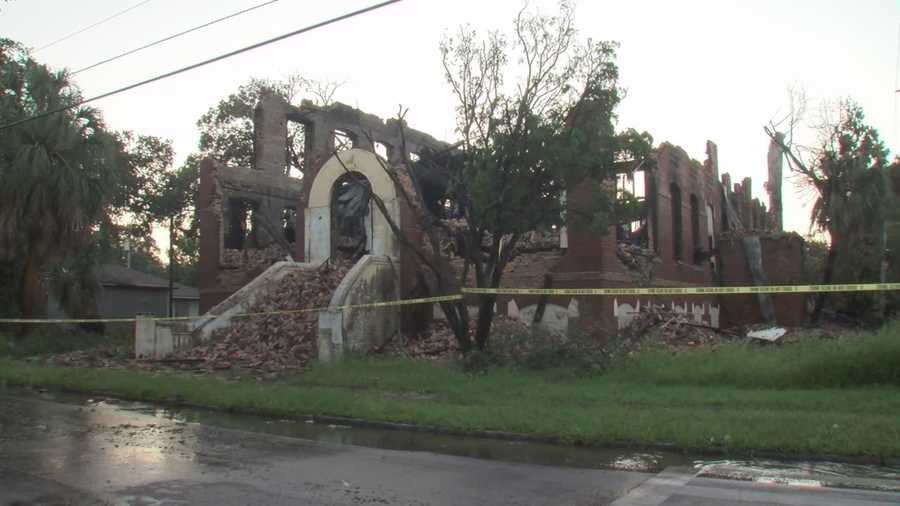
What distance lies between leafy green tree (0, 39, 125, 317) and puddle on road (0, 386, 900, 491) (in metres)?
13.3

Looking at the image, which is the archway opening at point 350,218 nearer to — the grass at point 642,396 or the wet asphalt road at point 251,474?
the grass at point 642,396

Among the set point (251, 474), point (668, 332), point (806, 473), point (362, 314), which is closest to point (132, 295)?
point (362, 314)

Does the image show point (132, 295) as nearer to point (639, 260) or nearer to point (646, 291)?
point (639, 260)

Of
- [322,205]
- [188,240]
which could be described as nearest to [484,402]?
[322,205]

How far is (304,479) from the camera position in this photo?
736 cm

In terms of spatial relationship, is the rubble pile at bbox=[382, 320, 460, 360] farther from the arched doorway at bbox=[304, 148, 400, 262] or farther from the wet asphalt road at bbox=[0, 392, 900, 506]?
the wet asphalt road at bbox=[0, 392, 900, 506]

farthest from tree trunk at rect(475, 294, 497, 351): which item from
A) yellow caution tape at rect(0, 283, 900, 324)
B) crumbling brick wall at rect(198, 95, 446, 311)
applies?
crumbling brick wall at rect(198, 95, 446, 311)

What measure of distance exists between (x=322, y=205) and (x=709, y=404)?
1458 centimetres

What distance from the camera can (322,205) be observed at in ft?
75.3

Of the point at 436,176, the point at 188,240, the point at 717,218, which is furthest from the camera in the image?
the point at 188,240

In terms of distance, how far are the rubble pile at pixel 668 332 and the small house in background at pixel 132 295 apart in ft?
95.6

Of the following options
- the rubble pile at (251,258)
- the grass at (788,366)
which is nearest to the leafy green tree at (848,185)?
the grass at (788,366)

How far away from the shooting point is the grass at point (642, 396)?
8.98 metres

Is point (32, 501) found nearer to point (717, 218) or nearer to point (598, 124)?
point (598, 124)
